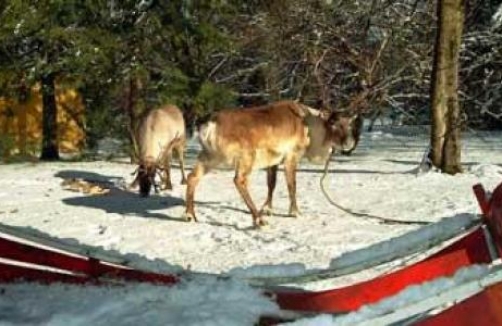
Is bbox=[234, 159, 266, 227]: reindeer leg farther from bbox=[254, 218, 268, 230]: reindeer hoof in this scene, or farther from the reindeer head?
the reindeer head

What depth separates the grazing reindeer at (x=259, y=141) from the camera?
1183 centimetres

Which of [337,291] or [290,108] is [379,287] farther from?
[290,108]

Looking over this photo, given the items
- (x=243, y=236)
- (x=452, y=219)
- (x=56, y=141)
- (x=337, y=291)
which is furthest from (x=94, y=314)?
(x=56, y=141)

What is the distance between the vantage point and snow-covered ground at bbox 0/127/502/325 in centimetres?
412

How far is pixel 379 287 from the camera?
3.69 meters

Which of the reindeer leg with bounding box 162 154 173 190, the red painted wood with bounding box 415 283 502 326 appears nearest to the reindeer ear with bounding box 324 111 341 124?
the reindeer leg with bounding box 162 154 173 190

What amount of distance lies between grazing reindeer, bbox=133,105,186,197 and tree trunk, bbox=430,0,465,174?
4446mm

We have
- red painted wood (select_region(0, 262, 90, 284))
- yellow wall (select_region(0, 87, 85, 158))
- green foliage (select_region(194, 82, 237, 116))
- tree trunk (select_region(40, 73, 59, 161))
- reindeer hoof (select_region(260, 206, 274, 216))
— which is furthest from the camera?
yellow wall (select_region(0, 87, 85, 158))

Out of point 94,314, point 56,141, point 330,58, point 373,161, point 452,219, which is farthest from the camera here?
point 56,141

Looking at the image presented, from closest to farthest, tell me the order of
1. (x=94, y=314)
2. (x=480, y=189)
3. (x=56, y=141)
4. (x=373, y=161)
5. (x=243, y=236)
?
(x=480, y=189), (x=94, y=314), (x=243, y=236), (x=373, y=161), (x=56, y=141)

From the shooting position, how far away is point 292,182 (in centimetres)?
1216

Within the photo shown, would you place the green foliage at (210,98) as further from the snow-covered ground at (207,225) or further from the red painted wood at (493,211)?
the red painted wood at (493,211)

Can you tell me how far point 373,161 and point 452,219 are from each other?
1576 cm

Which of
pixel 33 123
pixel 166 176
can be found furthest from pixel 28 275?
pixel 33 123
